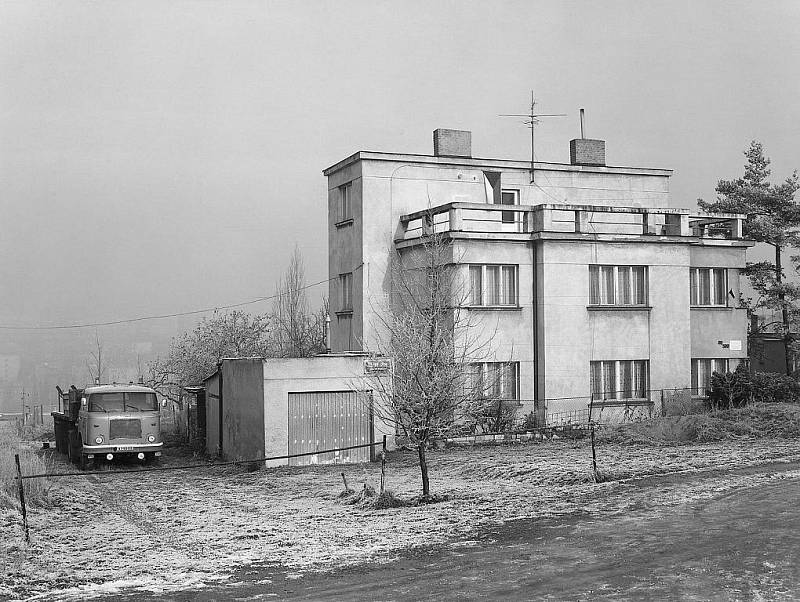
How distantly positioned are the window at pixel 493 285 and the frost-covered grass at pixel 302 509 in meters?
6.18

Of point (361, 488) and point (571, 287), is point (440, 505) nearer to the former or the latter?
point (361, 488)

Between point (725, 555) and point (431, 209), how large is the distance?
70.0 ft

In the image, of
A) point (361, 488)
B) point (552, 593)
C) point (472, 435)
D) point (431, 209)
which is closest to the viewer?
point (552, 593)

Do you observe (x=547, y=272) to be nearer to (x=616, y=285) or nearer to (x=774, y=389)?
(x=616, y=285)

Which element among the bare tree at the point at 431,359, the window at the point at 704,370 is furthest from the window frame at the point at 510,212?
the window at the point at 704,370

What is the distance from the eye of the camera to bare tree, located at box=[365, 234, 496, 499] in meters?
20.0

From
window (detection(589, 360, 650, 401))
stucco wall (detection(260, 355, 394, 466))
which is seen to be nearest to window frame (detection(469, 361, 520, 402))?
window (detection(589, 360, 650, 401))

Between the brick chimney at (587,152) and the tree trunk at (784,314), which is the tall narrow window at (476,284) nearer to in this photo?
the brick chimney at (587,152)

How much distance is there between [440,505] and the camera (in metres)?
18.9

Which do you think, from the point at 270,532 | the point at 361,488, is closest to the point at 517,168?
the point at 361,488

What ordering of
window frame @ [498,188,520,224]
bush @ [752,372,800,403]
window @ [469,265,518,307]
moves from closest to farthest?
window @ [469,265,518,307], bush @ [752,372,800,403], window frame @ [498,188,520,224]

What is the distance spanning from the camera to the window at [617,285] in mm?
34031

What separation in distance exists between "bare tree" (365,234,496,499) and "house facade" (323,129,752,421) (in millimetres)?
439

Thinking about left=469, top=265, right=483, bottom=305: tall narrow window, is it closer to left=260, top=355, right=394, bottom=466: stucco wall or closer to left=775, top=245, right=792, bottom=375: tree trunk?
left=260, top=355, right=394, bottom=466: stucco wall
